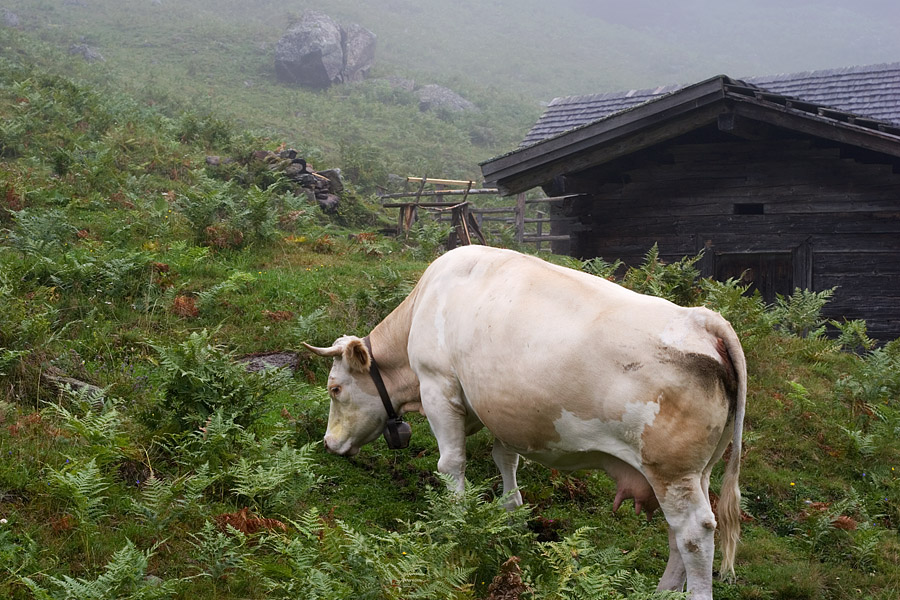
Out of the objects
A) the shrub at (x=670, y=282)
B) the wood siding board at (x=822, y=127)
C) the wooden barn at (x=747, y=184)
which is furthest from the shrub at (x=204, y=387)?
the wood siding board at (x=822, y=127)

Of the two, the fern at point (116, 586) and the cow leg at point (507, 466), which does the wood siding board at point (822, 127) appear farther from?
the fern at point (116, 586)

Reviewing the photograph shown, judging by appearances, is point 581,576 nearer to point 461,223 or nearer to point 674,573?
point 674,573

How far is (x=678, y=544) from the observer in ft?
14.0

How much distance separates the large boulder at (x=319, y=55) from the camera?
150 ft

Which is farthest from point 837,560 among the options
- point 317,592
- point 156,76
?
point 156,76

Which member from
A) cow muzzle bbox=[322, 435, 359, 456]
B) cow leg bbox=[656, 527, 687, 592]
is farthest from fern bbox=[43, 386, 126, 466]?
cow leg bbox=[656, 527, 687, 592]

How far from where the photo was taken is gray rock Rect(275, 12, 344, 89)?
45.6 meters

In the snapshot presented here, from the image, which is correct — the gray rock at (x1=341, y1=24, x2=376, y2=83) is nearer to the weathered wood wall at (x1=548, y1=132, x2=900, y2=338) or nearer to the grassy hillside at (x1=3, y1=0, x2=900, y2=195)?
the grassy hillside at (x1=3, y1=0, x2=900, y2=195)

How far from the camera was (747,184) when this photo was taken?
12141 mm

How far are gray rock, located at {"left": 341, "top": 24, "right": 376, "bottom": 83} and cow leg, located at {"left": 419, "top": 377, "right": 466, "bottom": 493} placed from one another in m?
46.2

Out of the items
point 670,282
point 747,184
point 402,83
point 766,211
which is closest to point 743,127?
point 747,184

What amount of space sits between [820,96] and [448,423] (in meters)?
11.6

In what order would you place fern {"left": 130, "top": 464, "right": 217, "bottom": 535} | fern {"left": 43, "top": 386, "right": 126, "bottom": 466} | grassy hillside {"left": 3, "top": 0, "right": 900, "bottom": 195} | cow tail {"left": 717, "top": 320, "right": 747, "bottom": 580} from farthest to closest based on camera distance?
grassy hillside {"left": 3, "top": 0, "right": 900, "bottom": 195} < fern {"left": 43, "top": 386, "right": 126, "bottom": 466} < fern {"left": 130, "top": 464, "right": 217, "bottom": 535} < cow tail {"left": 717, "top": 320, "right": 747, "bottom": 580}

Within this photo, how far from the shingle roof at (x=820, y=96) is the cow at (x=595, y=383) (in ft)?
27.4
